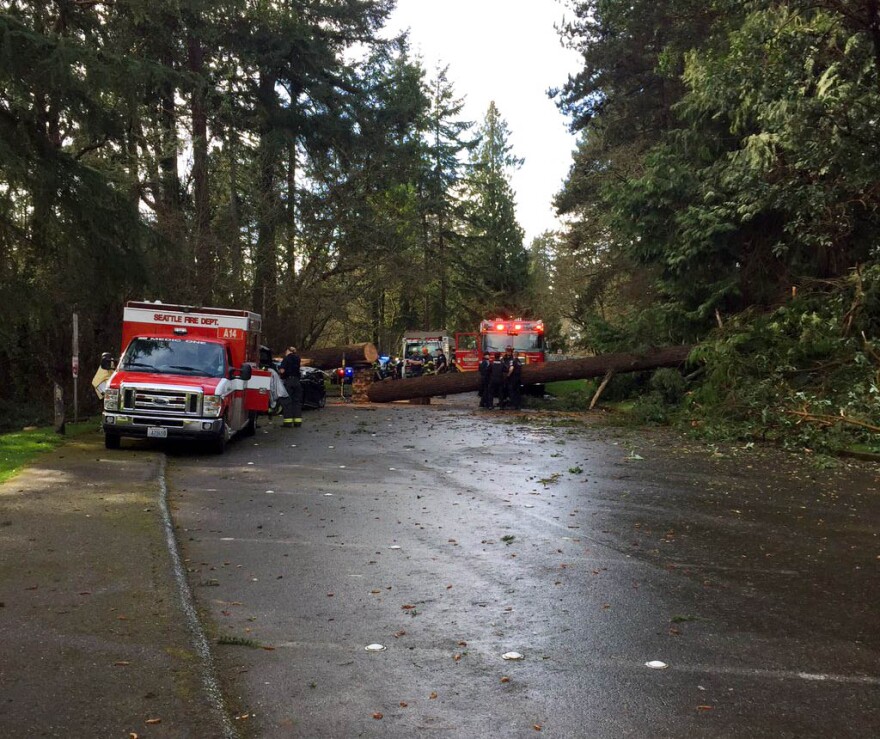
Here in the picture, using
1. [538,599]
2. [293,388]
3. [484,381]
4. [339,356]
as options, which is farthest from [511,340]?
[538,599]

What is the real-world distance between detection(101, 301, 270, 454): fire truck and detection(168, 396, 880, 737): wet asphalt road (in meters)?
2.14

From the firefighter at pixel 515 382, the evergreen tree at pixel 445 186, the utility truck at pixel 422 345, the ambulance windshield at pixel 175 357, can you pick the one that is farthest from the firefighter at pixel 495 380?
the evergreen tree at pixel 445 186

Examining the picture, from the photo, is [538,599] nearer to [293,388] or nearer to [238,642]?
[238,642]

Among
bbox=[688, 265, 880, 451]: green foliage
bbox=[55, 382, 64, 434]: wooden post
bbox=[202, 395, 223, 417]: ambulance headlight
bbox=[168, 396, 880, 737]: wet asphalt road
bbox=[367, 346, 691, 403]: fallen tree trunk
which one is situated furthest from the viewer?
bbox=[367, 346, 691, 403]: fallen tree trunk

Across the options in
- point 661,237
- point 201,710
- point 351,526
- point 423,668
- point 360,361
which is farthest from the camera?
point 360,361

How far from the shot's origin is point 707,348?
21.2 meters

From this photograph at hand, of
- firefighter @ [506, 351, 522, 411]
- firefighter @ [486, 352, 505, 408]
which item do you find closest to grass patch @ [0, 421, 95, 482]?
firefighter @ [486, 352, 505, 408]

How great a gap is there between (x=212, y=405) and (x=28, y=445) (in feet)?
10.5

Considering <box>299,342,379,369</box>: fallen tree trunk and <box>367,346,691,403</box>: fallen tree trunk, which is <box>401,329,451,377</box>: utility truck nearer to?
<box>299,342,379,369</box>: fallen tree trunk

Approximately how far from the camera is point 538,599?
6414mm

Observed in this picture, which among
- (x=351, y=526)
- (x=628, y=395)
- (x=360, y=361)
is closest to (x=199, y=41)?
(x=360, y=361)

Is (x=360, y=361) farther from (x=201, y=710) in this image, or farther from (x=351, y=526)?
(x=201, y=710)

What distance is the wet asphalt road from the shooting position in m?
4.36

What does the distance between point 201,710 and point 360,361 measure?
3235 cm
